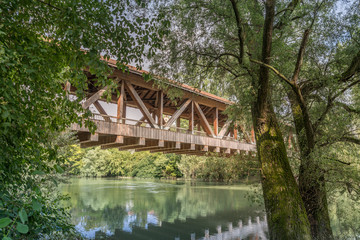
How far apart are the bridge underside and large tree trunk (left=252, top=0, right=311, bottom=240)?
209cm

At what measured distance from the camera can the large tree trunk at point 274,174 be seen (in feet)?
12.7

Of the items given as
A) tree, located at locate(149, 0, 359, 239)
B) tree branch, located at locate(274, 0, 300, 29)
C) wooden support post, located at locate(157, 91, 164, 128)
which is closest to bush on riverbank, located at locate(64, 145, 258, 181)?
wooden support post, located at locate(157, 91, 164, 128)

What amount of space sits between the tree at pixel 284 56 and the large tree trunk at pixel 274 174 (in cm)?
2

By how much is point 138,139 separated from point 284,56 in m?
5.60

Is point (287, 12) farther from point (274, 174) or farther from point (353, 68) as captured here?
point (274, 174)

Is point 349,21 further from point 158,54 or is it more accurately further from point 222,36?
point 158,54

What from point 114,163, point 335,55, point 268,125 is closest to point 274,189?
point 268,125

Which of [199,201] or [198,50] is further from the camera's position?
[199,201]

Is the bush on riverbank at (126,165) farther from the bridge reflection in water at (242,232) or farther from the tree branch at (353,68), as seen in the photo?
the tree branch at (353,68)

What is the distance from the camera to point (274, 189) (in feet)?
13.5

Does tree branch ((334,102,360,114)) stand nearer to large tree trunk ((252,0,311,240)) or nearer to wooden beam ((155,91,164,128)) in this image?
large tree trunk ((252,0,311,240))

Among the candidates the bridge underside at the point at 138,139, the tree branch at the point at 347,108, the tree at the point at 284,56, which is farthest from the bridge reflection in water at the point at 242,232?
the tree branch at the point at 347,108

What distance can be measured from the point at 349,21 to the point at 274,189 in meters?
3.19

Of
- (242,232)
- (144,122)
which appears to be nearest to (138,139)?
Answer: (144,122)
